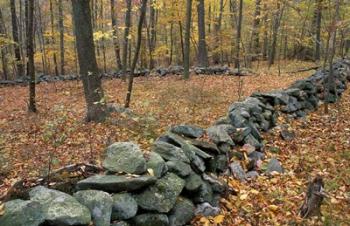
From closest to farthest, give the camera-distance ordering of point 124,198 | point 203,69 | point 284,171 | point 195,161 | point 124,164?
point 124,198
point 124,164
point 195,161
point 284,171
point 203,69

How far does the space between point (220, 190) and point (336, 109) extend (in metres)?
7.41

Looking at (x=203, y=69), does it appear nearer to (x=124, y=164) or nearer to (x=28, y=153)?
(x=28, y=153)

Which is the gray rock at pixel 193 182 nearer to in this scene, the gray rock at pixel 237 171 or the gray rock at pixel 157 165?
the gray rock at pixel 157 165

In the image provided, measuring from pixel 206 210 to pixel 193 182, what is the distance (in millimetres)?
396

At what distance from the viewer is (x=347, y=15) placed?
2403 centimetres

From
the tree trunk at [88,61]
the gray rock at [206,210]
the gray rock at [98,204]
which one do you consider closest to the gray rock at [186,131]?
the gray rock at [206,210]

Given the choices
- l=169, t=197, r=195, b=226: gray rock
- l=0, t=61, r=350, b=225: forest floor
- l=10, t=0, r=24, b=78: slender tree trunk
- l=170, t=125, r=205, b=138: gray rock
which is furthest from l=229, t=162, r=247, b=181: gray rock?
l=10, t=0, r=24, b=78: slender tree trunk

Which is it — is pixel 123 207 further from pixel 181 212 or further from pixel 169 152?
pixel 169 152

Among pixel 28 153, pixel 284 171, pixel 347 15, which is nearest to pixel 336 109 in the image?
pixel 284 171

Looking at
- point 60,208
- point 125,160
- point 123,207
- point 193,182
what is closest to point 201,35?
point 193,182

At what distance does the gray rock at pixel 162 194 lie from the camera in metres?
4.30

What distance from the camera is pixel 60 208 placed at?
3586 mm

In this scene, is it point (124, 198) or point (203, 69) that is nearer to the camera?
point (124, 198)

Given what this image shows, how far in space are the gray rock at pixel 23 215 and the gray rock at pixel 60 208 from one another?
0.06 metres
